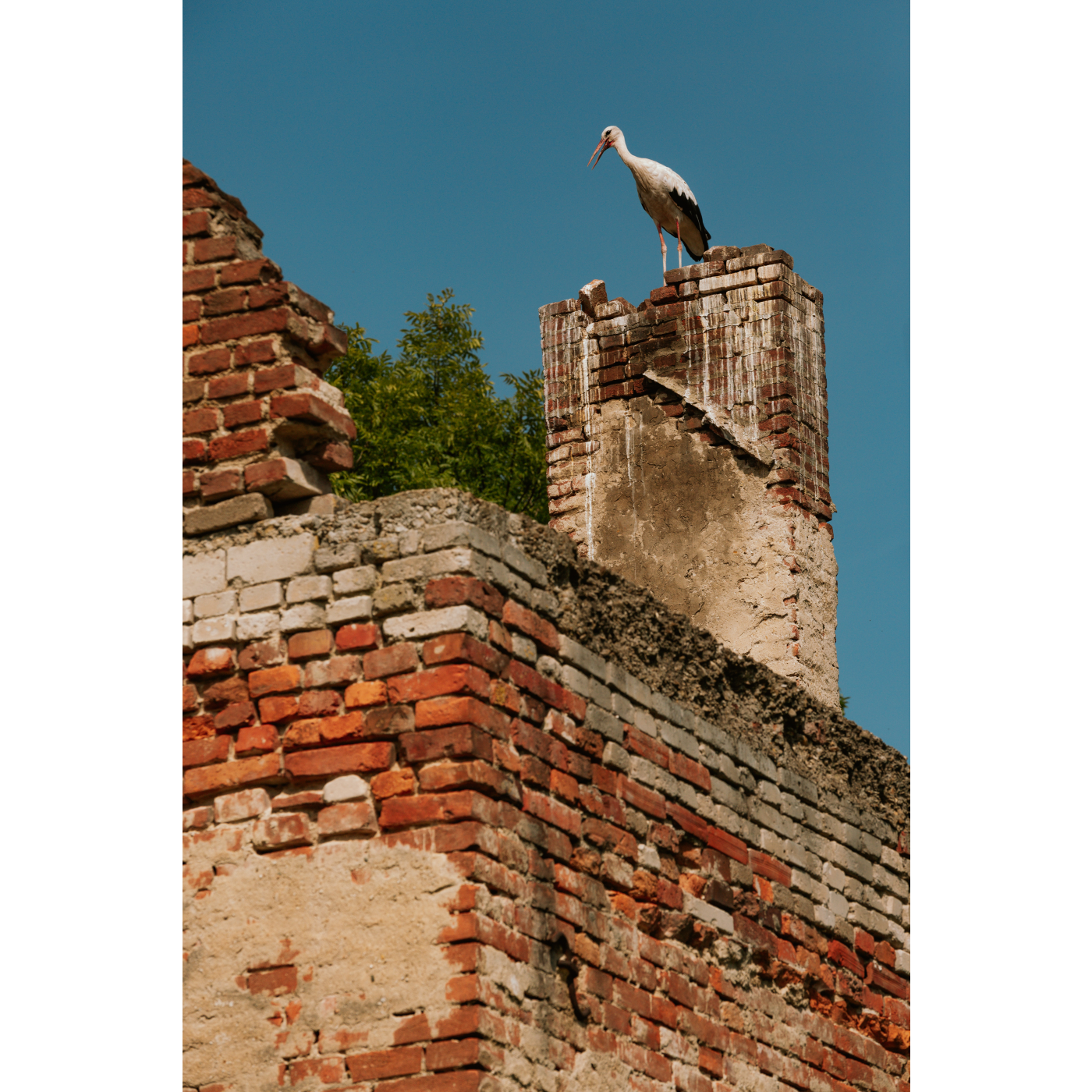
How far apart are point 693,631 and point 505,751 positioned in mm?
1551

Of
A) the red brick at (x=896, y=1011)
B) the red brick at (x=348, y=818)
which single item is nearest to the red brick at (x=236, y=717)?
the red brick at (x=348, y=818)

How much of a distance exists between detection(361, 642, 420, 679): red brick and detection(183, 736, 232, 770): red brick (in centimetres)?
53

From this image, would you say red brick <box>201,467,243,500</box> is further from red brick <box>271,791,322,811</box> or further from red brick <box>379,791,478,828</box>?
red brick <box>379,791,478,828</box>

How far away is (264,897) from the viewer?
A: 16.8ft

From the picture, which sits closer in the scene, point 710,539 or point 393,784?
point 393,784

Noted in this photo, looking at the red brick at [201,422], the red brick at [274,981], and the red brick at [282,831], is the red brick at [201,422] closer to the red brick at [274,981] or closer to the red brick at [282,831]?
the red brick at [282,831]

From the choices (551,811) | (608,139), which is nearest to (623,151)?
(608,139)

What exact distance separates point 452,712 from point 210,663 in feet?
2.96

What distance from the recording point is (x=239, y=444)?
5715 mm

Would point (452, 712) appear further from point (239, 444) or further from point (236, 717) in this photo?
point (239, 444)

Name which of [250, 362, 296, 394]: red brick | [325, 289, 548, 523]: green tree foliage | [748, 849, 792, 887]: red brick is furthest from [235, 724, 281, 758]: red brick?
[325, 289, 548, 523]: green tree foliage

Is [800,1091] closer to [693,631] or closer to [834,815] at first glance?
[834,815]

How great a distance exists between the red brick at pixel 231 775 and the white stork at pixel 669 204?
6.33 metres
